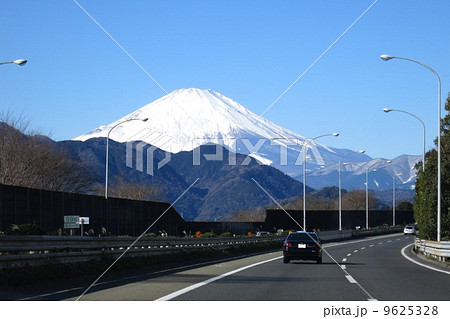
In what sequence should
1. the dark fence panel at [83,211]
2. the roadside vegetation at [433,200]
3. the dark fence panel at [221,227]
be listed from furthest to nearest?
1. the dark fence panel at [221,227]
2. the roadside vegetation at [433,200]
3. the dark fence panel at [83,211]

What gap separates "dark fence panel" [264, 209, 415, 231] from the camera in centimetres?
8562

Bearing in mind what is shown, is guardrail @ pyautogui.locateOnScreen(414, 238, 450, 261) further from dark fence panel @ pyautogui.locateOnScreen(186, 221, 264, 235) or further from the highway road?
dark fence panel @ pyautogui.locateOnScreen(186, 221, 264, 235)

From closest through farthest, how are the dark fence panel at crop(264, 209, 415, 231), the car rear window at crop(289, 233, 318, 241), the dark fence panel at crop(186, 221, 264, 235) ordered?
the car rear window at crop(289, 233, 318, 241) < the dark fence panel at crop(186, 221, 264, 235) < the dark fence panel at crop(264, 209, 415, 231)

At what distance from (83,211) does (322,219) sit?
191 ft

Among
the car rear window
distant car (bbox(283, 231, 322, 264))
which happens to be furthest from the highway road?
the car rear window

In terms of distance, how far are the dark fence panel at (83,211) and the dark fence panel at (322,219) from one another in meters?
27.7

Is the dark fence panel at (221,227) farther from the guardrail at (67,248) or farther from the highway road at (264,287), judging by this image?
the highway road at (264,287)

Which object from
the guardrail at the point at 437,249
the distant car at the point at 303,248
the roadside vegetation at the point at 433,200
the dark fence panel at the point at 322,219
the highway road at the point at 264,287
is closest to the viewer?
the highway road at the point at 264,287

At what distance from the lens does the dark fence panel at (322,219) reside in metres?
85.6

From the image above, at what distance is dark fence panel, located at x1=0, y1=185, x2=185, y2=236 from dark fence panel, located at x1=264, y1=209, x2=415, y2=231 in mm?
27708

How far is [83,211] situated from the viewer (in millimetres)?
40844

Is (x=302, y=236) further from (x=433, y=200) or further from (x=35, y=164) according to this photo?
(x=35, y=164)

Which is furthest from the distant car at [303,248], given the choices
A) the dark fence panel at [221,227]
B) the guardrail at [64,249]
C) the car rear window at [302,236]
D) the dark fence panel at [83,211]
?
the dark fence panel at [221,227]
